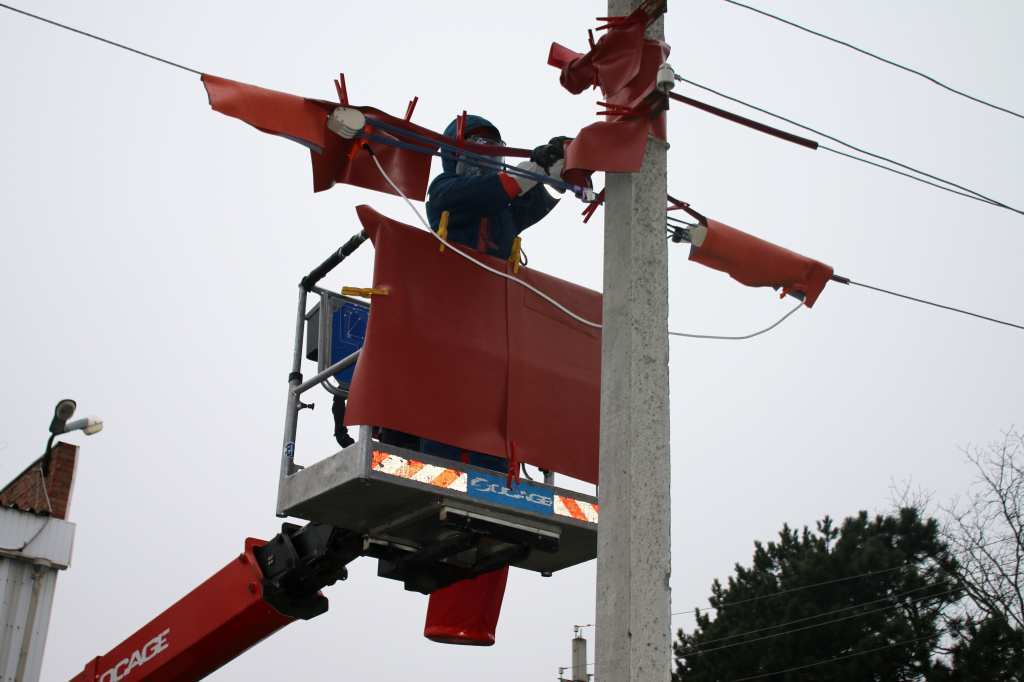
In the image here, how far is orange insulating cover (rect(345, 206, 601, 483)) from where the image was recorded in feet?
22.6

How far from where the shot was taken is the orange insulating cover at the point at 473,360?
6.88m

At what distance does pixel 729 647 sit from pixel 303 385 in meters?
22.2

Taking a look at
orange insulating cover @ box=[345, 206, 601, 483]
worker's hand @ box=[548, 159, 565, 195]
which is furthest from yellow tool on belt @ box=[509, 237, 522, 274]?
worker's hand @ box=[548, 159, 565, 195]

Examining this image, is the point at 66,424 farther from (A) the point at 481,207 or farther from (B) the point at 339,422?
(A) the point at 481,207

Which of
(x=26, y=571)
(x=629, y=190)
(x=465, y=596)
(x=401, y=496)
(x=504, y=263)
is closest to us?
(x=629, y=190)

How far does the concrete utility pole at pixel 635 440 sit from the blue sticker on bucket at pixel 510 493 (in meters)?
1.58

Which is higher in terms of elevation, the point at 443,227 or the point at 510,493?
the point at 443,227

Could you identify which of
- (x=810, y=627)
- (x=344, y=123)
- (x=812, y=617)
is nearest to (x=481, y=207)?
(x=344, y=123)

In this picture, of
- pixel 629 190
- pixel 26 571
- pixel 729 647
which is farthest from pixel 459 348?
pixel 729 647

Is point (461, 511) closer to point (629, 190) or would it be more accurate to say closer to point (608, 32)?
point (629, 190)

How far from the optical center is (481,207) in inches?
293

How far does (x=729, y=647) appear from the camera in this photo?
2812cm

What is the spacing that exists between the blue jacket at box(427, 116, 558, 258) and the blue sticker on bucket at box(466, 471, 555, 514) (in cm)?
151

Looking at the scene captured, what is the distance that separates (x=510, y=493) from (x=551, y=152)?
1.96m
